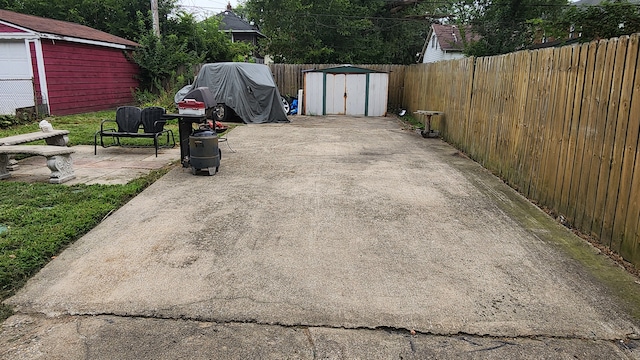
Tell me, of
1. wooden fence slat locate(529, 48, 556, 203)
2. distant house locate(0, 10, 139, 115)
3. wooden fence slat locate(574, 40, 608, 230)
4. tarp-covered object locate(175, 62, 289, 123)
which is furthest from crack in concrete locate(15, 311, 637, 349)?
distant house locate(0, 10, 139, 115)

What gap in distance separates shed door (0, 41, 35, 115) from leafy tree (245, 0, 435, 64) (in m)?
12.7

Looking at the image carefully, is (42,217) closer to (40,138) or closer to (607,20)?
(40,138)

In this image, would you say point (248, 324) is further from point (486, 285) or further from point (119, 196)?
point (119, 196)

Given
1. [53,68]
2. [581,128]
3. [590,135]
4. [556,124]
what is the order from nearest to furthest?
[590,135] → [581,128] → [556,124] → [53,68]

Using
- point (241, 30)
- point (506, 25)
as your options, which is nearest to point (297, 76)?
point (506, 25)

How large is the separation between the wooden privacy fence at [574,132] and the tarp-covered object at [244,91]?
7678mm

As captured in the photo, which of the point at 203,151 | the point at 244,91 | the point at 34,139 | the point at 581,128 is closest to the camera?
the point at 581,128

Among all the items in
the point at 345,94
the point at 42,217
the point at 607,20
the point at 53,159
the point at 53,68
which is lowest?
the point at 42,217

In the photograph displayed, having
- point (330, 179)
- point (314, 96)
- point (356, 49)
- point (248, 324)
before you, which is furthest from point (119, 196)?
point (356, 49)

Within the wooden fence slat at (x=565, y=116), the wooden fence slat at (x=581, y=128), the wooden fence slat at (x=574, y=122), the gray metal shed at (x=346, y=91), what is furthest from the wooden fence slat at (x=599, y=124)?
the gray metal shed at (x=346, y=91)

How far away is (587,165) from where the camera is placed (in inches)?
163

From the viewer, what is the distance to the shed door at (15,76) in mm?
12836

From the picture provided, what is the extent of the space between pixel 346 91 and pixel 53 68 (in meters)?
9.91

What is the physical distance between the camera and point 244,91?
1359 centimetres
